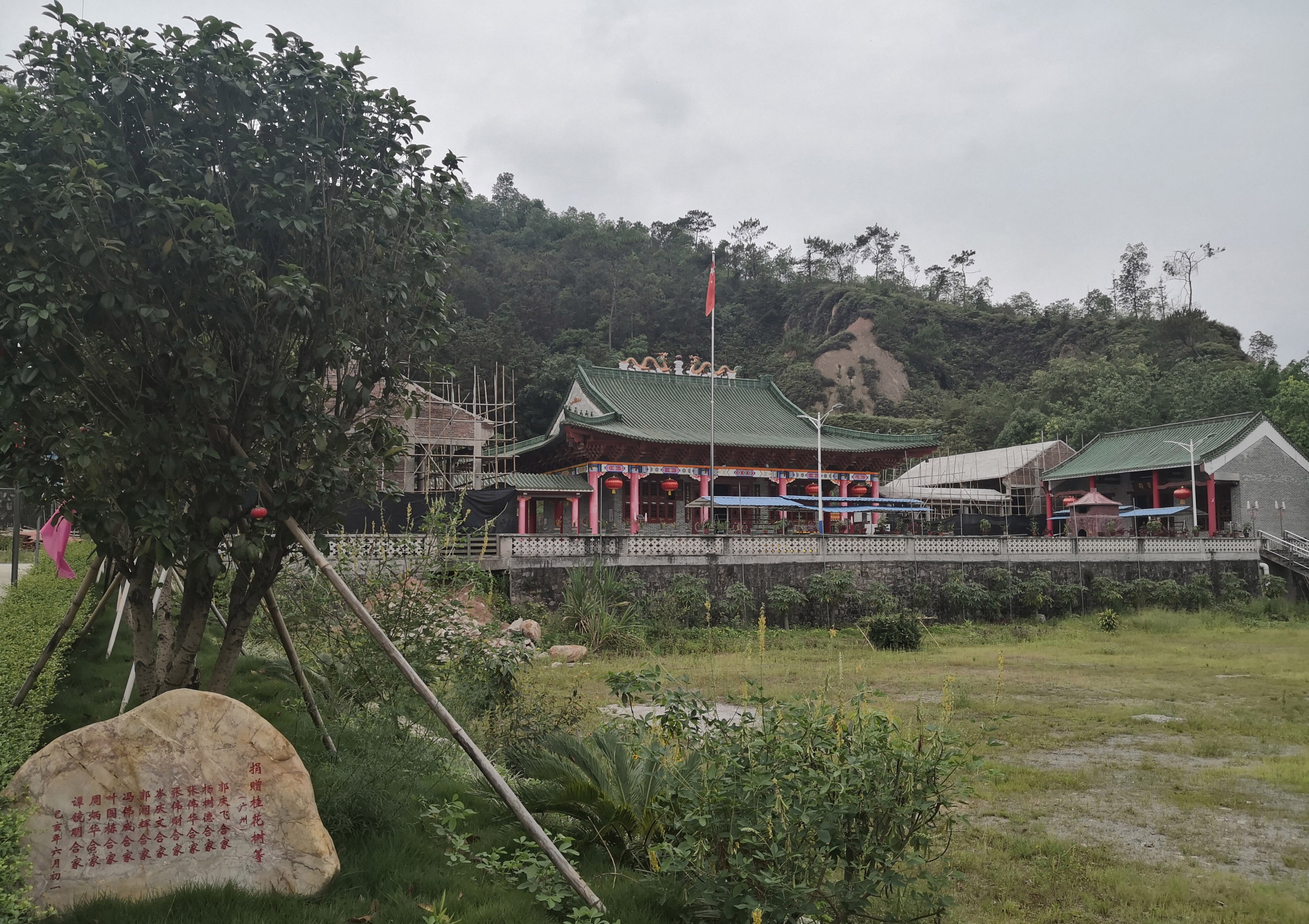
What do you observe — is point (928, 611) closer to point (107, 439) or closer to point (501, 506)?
point (501, 506)

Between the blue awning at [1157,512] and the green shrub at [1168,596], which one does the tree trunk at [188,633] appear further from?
the blue awning at [1157,512]

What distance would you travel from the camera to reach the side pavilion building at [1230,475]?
3153 cm

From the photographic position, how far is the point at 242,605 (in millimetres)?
5125

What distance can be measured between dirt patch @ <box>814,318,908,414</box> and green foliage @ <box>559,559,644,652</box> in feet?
154

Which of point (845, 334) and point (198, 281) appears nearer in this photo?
point (198, 281)

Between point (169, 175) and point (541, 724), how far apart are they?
4.24 metres

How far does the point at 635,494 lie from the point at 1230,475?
22.1 metres

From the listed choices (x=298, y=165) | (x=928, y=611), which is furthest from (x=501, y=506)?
(x=298, y=165)

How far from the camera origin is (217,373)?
446cm

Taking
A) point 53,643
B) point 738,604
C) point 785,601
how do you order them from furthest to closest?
point 785,601 < point 738,604 < point 53,643

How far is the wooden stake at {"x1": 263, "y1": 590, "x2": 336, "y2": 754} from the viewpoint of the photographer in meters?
5.26

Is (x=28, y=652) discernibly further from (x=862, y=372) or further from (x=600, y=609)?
(x=862, y=372)

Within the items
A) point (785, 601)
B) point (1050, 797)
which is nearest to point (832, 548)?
point (785, 601)

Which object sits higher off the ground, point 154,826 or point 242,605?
point 242,605
